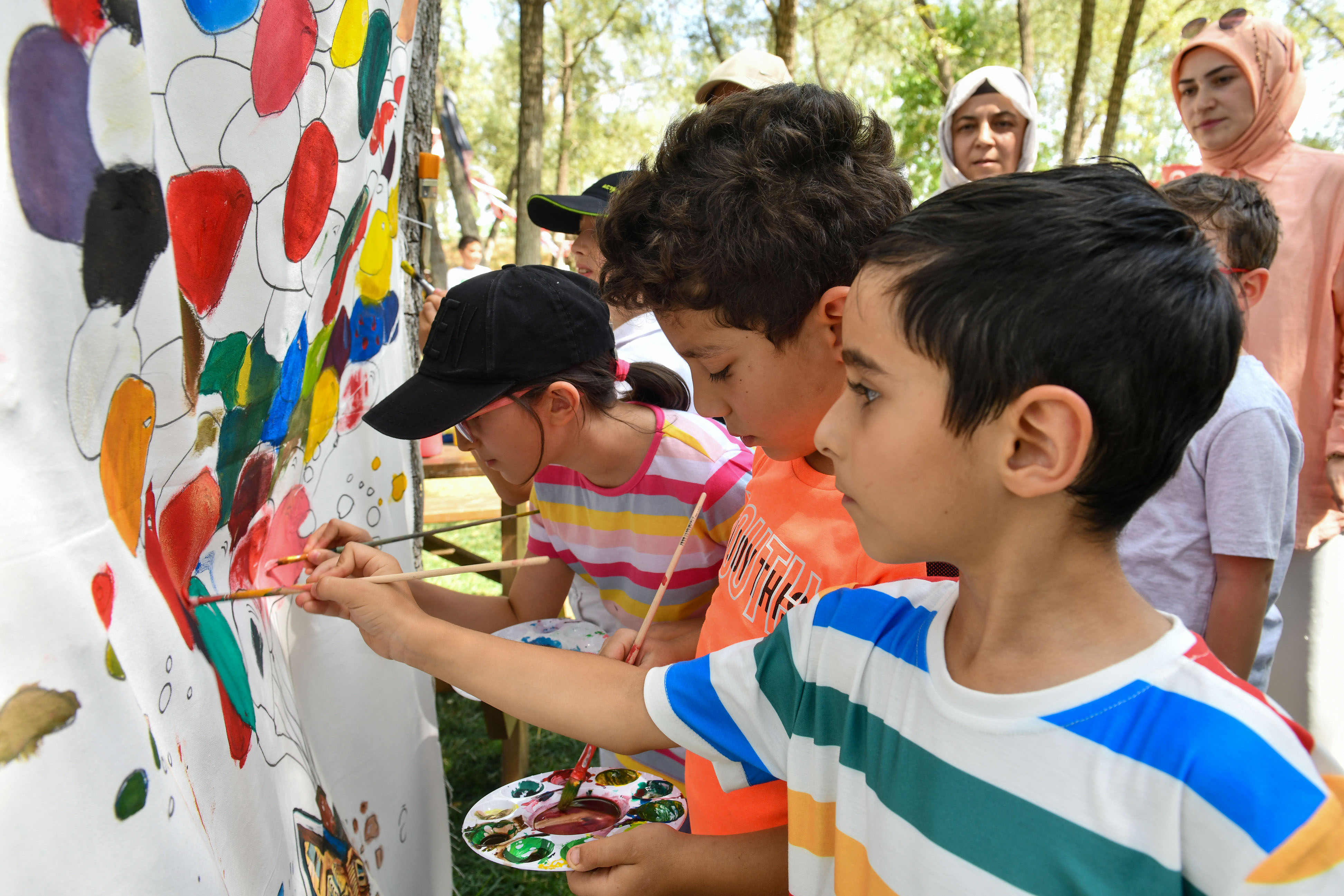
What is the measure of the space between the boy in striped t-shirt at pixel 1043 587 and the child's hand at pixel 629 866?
11.5 inches

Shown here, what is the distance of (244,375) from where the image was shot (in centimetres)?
116

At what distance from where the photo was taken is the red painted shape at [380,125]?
1.50m

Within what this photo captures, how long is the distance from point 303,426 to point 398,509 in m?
0.58

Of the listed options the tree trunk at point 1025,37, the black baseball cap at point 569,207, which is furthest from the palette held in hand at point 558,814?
the tree trunk at point 1025,37

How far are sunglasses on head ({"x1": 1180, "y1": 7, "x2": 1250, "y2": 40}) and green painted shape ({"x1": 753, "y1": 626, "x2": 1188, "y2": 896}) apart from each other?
2761 mm

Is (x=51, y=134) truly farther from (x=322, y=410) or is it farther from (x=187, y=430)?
(x=322, y=410)

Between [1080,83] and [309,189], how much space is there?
1012 centimetres

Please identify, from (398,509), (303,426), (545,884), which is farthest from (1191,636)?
(545,884)

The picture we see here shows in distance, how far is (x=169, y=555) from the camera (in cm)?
101

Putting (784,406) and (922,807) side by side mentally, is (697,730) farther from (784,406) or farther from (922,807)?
(784,406)

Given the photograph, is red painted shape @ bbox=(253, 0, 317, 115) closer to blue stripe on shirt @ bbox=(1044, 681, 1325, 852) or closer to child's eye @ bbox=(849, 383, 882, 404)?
child's eye @ bbox=(849, 383, 882, 404)

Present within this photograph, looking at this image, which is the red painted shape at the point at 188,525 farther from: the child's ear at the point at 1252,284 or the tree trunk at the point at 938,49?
the tree trunk at the point at 938,49

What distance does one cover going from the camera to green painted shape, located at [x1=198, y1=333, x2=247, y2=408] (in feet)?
3.44

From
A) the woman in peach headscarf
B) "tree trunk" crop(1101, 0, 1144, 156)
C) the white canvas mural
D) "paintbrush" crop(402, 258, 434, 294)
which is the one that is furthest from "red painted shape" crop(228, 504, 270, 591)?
"tree trunk" crop(1101, 0, 1144, 156)
